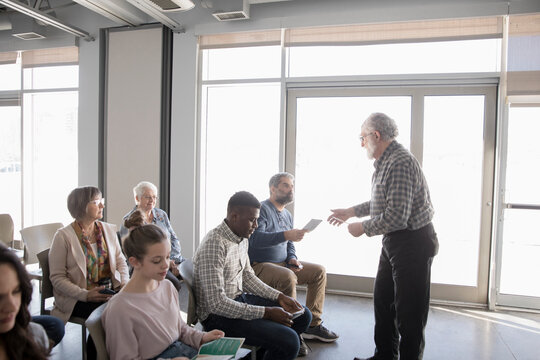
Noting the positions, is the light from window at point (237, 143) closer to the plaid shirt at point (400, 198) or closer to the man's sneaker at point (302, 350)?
the man's sneaker at point (302, 350)

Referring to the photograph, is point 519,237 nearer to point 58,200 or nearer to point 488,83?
point 488,83

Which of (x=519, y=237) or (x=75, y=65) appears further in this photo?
(x=75, y=65)

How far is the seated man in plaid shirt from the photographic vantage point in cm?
203

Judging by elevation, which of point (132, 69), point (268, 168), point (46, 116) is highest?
A: point (132, 69)

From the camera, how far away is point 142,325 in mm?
1673

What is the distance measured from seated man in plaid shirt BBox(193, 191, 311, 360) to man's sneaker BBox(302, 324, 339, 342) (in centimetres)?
105

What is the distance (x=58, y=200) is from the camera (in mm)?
5734

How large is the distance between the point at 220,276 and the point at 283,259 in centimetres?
126

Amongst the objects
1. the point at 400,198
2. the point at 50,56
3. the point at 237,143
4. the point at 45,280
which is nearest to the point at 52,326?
the point at 45,280

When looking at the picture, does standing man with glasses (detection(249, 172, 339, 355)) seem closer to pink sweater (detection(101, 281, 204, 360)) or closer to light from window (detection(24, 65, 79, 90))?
pink sweater (detection(101, 281, 204, 360))

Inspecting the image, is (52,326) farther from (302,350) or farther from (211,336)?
(302,350)

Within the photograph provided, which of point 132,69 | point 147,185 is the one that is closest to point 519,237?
point 147,185

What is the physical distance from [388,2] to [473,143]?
177 cm

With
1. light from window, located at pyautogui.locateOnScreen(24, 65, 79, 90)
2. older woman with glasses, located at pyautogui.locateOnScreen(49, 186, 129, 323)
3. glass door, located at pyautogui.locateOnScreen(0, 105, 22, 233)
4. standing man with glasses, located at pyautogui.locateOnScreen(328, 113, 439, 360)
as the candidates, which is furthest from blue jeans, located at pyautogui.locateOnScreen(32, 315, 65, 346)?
glass door, located at pyautogui.locateOnScreen(0, 105, 22, 233)
